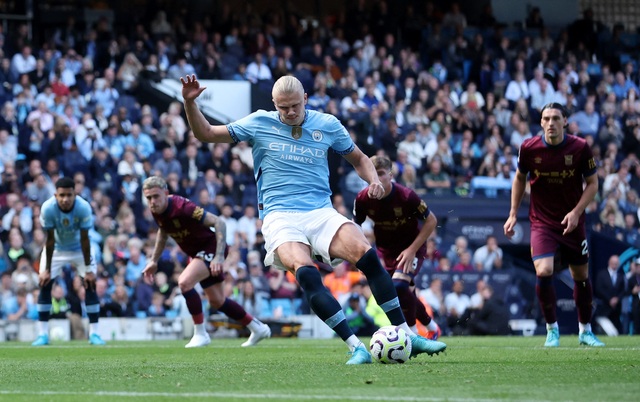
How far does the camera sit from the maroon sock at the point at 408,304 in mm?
13062

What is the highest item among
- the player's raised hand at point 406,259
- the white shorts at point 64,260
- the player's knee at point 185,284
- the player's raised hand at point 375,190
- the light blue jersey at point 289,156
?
the light blue jersey at point 289,156

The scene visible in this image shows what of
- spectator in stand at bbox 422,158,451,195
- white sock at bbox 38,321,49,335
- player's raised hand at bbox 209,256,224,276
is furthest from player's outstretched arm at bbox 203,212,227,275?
spectator in stand at bbox 422,158,451,195

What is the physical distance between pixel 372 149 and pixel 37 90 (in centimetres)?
696

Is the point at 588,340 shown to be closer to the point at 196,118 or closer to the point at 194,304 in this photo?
the point at 194,304

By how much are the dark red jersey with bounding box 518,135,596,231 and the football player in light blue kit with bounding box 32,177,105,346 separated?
6.23 metres

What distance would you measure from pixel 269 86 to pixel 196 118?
705 inches

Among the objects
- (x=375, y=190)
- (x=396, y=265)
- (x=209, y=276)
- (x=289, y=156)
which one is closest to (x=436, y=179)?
(x=209, y=276)

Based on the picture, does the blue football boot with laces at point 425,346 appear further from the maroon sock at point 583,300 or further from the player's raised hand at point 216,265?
the player's raised hand at point 216,265

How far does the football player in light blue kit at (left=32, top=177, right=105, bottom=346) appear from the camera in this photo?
16.0 m

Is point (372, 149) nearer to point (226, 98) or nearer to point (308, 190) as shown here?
point (226, 98)

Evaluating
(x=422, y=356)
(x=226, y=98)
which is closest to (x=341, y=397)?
(x=422, y=356)

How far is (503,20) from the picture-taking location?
34.2m

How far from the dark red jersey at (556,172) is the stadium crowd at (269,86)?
8382 mm

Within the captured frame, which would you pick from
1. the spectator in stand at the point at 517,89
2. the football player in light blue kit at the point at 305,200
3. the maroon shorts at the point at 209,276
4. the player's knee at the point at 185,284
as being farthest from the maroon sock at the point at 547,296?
the spectator in stand at the point at 517,89
